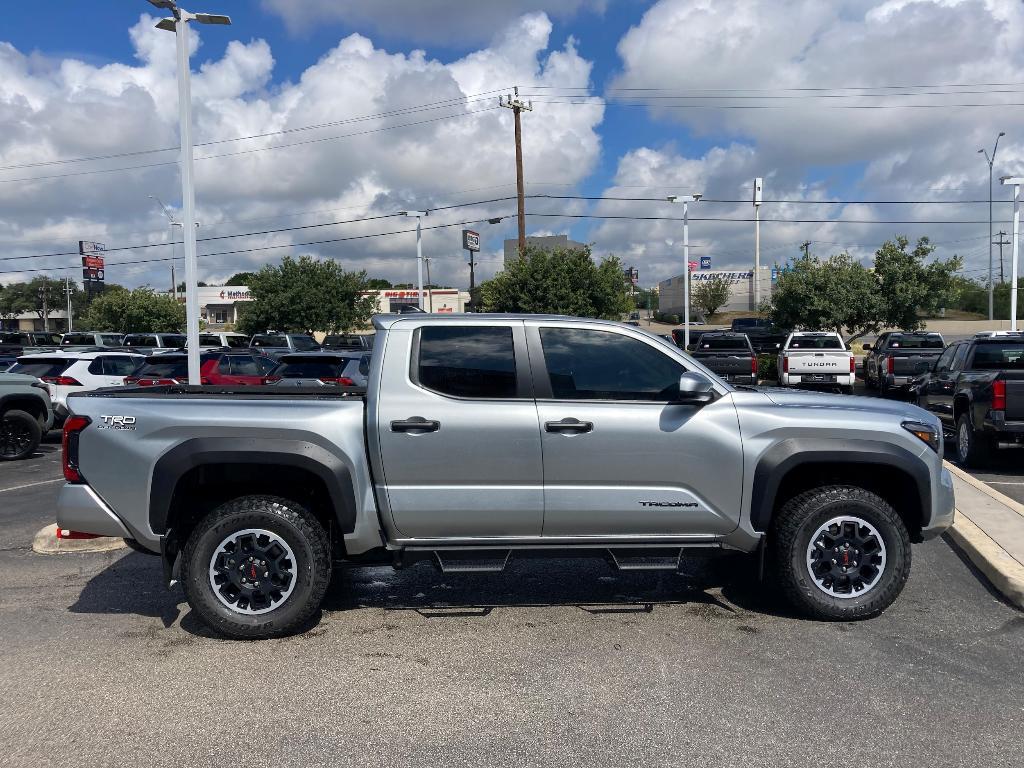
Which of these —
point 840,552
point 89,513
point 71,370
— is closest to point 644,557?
point 840,552

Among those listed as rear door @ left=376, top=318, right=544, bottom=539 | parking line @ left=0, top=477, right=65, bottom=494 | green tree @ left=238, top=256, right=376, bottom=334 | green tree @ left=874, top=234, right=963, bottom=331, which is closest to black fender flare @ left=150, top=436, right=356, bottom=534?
rear door @ left=376, top=318, right=544, bottom=539

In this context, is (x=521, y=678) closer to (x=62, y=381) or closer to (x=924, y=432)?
(x=924, y=432)

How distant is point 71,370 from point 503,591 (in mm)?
13923

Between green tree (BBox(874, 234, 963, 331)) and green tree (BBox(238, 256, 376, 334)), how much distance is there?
88.6ft

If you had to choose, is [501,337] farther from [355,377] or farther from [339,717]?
[355,377]

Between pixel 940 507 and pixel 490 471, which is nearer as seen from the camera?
pixel 490 471

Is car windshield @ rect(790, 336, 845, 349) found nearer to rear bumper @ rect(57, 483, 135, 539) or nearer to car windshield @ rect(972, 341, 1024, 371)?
car windshield @ rect(972, 341, 1024, 371)

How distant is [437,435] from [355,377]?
28.0 feet

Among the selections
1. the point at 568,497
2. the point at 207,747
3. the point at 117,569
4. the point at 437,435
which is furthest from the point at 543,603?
the point at 117,569

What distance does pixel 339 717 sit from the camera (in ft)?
13.4

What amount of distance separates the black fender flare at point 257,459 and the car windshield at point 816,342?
21106 mm

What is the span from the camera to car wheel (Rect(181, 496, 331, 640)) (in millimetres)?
5020

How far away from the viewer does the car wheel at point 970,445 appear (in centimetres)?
1097

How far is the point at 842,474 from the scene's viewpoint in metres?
5.44
